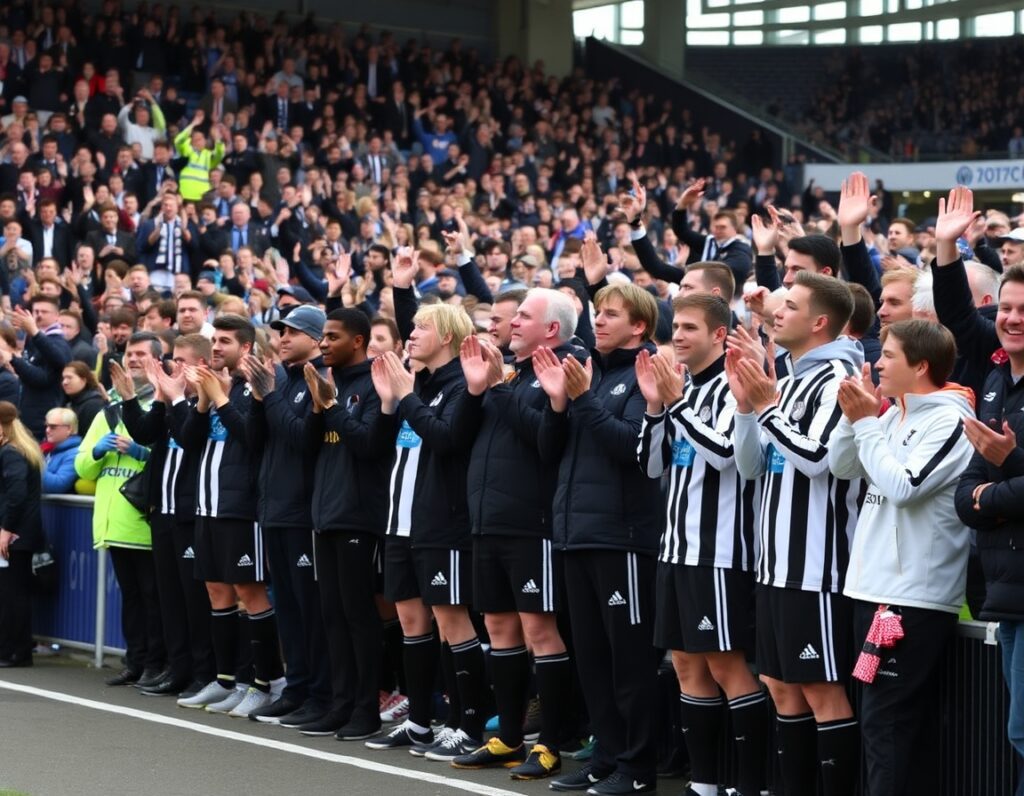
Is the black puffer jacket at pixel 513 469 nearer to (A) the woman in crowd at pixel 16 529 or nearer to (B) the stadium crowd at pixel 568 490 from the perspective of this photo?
(B) the stadium crowd at pixel 568 490

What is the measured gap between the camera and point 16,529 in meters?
11.2

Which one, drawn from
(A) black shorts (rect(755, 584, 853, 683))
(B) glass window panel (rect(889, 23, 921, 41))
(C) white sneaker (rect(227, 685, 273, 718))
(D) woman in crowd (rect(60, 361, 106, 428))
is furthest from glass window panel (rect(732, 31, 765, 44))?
(A) black shorts (rect(755, 584, 853, 683))

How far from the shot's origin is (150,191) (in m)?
20.6

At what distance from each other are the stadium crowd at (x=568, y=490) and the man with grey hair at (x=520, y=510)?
15 millimetres

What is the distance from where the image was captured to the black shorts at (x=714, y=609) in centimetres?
691

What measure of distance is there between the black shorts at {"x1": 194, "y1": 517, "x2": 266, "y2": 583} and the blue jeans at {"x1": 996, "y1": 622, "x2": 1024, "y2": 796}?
471 cm

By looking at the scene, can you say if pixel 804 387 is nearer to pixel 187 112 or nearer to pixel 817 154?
pixel 187 112

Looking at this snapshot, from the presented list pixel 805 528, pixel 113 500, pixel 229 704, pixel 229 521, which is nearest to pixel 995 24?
pixel 113 500

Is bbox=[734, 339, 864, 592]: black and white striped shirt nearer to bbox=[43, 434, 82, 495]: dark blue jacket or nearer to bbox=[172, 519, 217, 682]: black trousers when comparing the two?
bbox=[172, 519, 217, 682]: black trousers

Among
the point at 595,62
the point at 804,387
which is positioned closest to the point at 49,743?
the point at 804,387

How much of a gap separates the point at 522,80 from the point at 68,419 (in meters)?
22.3

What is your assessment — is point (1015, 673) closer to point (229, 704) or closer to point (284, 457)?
point (284, 457)

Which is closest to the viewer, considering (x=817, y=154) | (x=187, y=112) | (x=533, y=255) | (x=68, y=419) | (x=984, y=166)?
(x=68, y=419)

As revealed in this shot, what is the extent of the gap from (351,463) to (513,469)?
1.22m
